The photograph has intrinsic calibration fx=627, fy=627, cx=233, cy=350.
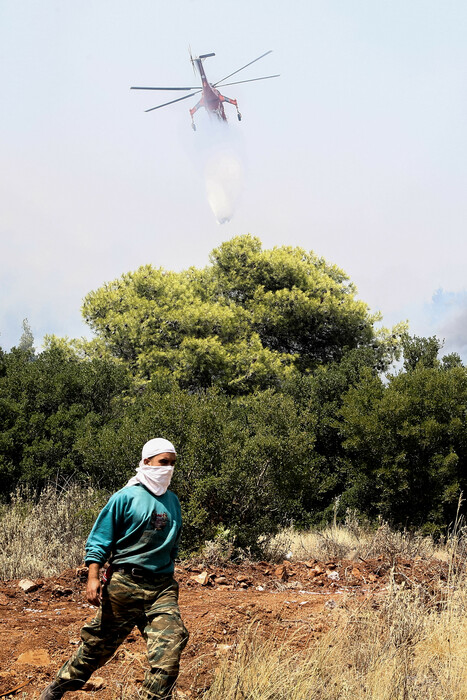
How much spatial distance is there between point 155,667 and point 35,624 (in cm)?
243

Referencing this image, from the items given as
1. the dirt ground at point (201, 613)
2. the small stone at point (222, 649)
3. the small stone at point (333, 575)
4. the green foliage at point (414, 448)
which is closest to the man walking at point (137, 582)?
the dirt ground at point (201, 613)

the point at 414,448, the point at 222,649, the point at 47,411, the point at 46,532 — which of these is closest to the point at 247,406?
the point at 414,448

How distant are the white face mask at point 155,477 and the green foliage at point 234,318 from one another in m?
18.1

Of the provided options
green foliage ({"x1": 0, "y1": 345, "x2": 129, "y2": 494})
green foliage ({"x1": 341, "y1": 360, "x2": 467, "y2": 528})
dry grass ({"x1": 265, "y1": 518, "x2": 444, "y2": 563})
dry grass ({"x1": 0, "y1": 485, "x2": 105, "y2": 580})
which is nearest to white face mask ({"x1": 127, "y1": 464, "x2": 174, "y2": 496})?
dry grass ({"x1": 0, "y1": 485, "x2": 105, "y2": 580})

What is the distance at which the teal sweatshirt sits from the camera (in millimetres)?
3506

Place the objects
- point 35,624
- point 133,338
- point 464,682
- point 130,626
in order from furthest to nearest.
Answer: point 133,338
point 35,624
point 464,682
point 130,626

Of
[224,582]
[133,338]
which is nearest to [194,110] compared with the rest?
[133,338]

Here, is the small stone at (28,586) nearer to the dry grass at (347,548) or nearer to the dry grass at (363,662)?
the dry grass at (363,662)

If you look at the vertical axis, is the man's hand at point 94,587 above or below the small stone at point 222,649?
above

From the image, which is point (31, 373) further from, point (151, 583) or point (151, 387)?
point (151, 583)

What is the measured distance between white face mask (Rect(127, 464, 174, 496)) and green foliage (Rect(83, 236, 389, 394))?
18130 millimetres

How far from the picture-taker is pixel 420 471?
13102 mm

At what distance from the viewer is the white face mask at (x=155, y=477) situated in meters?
3.65

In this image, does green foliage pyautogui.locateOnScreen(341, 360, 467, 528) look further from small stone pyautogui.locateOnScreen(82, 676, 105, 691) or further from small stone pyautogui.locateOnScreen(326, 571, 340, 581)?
small stone pyautogui.locateOnScreen(82, 676, 105, 691)
